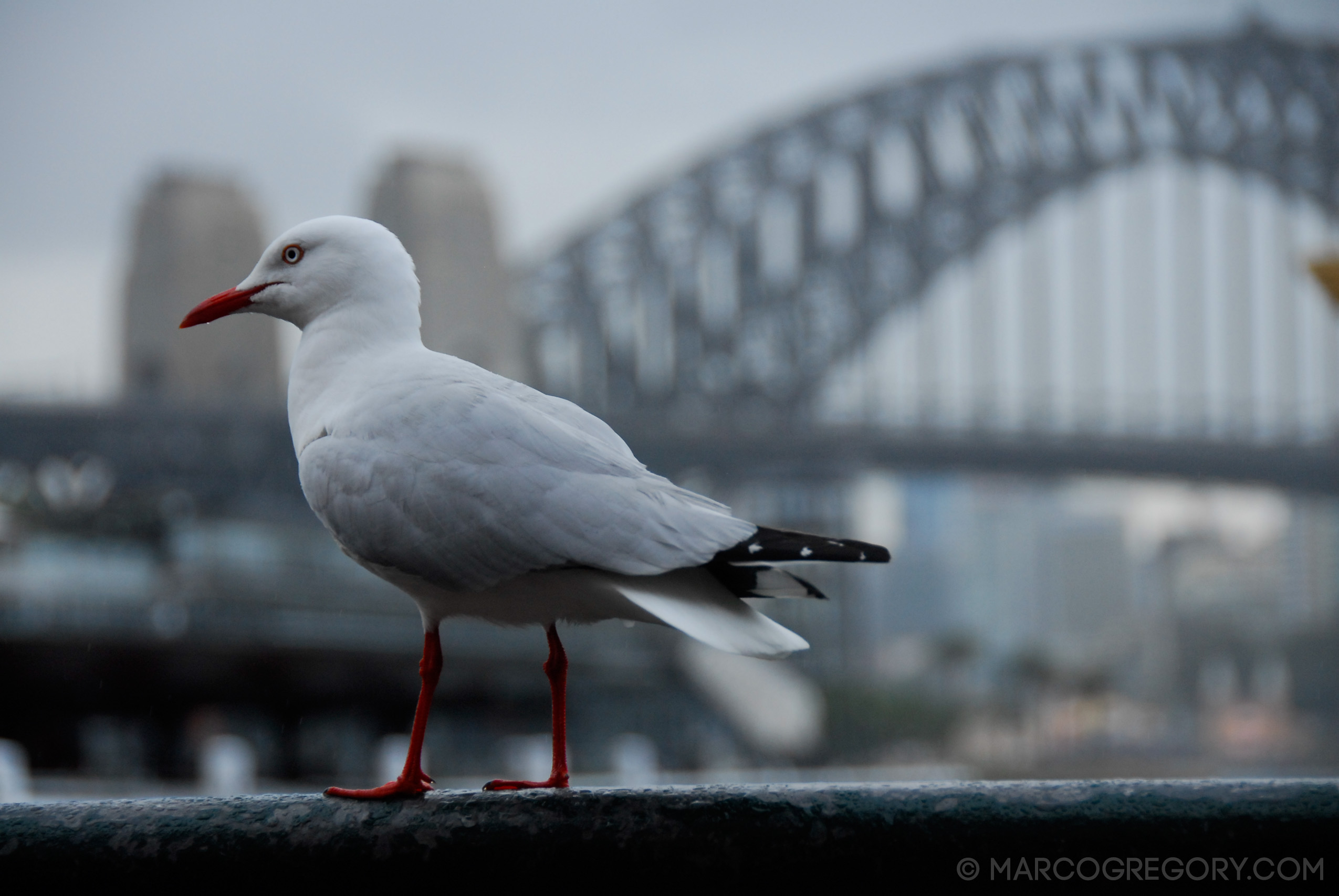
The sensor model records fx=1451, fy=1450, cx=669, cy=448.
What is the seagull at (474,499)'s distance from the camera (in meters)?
1.22

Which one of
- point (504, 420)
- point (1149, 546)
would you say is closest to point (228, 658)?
point (504, 420)

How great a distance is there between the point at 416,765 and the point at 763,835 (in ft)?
1.10


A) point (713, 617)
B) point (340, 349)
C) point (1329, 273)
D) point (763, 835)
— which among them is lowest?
point (763, 835)

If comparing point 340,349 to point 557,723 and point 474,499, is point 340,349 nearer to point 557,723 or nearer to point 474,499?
point 474,499

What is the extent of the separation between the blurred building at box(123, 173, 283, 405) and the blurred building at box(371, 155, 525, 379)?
6638 millimetres

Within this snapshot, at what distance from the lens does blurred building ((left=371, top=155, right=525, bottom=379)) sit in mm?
20109

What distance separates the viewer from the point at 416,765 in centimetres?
128

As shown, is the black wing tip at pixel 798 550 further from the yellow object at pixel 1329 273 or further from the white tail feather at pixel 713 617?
the yellow object at pixel 1329 273

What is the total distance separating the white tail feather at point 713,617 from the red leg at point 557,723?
6.8 inches

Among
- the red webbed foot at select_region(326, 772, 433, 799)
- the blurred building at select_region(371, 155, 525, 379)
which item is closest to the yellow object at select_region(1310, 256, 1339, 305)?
the red webbed foot at select_region(326, 772, 433, 799)

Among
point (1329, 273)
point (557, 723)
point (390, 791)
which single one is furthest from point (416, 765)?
point (1329, 273)

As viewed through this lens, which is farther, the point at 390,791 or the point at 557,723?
the point at 557,723

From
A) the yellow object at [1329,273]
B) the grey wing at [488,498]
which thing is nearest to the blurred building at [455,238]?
the yellow object at [1329,273]

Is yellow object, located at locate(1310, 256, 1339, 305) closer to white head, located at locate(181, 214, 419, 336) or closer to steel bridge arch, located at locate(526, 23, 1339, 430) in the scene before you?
white head, located at locate(181, 214, 419, 336)
